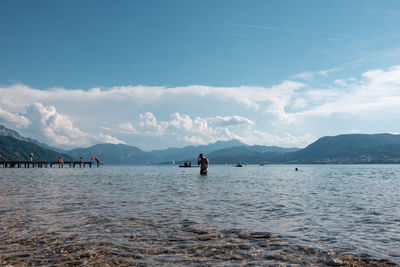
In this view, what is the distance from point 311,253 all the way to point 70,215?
11235mm

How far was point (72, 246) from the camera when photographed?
360 inches

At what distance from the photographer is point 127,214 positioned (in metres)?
14.8

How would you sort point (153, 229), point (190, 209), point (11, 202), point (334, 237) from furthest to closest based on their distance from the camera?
point (11, 202) → point (190, 209) → point (153, 229) → point (334, 237)

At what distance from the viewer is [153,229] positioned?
11.5 metres

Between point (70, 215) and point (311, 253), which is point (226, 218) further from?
point (70, 215)

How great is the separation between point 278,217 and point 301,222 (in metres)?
1.36

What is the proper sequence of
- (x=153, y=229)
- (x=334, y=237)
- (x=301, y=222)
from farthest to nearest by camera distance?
(x=301, y=222), (x=153, y=229), (x=334, y=237)

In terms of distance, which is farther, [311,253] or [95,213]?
[95,213]

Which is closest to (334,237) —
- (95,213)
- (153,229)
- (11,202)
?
(153,229)

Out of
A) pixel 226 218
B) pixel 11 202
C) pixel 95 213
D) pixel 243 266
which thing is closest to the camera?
pixel 243 266

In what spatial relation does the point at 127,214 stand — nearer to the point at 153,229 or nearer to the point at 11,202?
the point at 153,229

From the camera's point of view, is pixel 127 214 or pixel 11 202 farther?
pixel 11 202

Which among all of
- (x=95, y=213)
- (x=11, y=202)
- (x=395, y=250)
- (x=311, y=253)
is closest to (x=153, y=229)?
(x=95, y=213)

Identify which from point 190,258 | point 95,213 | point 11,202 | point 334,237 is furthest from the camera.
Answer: point 11,202
